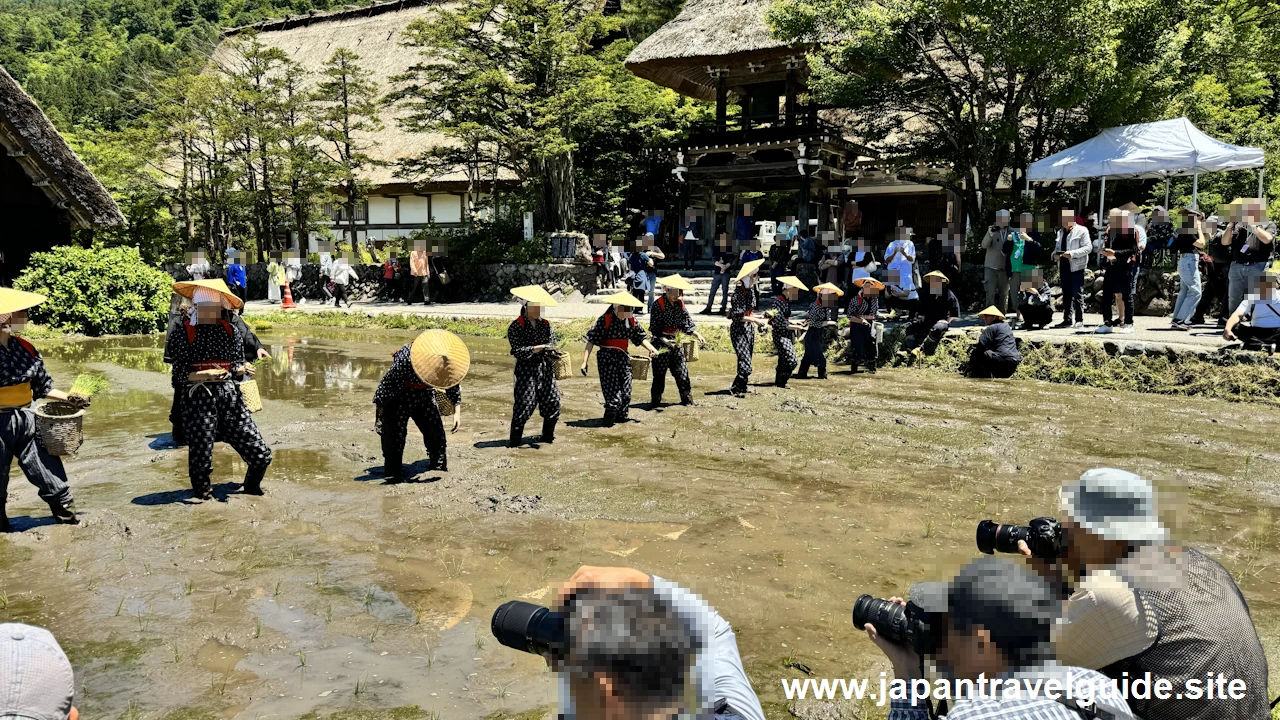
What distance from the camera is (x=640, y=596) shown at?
1.64 meters

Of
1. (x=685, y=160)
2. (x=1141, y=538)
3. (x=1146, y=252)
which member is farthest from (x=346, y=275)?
(x=1141, y=538)

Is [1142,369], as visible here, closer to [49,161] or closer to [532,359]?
[532,359]

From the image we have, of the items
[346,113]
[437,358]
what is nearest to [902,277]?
[437,358]

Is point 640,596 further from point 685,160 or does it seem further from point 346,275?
point 346,275

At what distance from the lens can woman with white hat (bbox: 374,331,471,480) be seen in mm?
6695

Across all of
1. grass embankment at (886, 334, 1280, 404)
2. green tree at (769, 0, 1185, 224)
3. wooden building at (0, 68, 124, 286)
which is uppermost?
green tree at (769, 0, 1185, 224)

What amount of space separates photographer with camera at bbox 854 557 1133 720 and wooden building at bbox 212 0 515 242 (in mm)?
23958

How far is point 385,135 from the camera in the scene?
3005 centimetres

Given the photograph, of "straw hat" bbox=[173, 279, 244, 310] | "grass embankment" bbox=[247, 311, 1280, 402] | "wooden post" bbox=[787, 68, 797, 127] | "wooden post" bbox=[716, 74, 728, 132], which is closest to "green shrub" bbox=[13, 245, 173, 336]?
"grass embankment" bbox=[247, 311, 1280, 402]

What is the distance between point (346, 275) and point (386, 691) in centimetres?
2130

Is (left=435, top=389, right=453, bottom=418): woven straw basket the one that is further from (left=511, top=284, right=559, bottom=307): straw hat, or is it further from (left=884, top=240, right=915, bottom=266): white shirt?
(left=884, top=240, right=915, bottom=266): white shirt

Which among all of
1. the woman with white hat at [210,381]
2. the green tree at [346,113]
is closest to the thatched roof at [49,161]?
the green tree at [346,113]

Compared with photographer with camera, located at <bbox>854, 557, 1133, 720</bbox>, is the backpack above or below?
above

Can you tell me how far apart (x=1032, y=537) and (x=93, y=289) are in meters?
18.8
